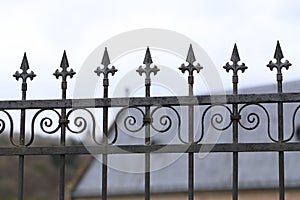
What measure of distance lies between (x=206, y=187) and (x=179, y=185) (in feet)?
4.03

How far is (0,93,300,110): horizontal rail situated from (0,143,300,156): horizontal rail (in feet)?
0.95

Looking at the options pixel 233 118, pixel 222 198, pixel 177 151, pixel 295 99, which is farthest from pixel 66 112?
pixel 222 198

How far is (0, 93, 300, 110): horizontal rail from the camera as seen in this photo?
16.4 feet

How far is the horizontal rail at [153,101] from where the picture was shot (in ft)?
16.4

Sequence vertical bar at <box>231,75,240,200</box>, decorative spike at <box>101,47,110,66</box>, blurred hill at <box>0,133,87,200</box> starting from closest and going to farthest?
vertical bar at <box>231,75,240,200</box>
decorative spike at <box>101,47,110,66</box>
blurred hill at <box>0,133,87,200</box>

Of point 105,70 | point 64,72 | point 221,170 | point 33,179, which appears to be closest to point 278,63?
point 105,70

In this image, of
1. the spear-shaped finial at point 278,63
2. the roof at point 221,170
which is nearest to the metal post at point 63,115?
the spear-shaped finial at point 278,63

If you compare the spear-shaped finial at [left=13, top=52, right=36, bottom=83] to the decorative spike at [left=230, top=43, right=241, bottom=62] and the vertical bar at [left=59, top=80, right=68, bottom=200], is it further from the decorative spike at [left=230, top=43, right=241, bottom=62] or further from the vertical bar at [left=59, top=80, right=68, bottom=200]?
the decorative spike at [left=230, top=43, right=241, bottom=62]

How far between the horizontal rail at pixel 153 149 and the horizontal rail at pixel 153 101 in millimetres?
290

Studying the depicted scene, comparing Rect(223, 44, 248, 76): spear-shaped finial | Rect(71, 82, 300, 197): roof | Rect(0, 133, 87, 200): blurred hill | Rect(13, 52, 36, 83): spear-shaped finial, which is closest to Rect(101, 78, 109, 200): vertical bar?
Rect(13, 52, 36, 83): spear-shaped finial

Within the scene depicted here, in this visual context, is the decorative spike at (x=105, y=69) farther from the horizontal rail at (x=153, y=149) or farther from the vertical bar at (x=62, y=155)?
the horizontal rail at (x=153, y=149)

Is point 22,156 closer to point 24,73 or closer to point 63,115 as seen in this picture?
point 63,115

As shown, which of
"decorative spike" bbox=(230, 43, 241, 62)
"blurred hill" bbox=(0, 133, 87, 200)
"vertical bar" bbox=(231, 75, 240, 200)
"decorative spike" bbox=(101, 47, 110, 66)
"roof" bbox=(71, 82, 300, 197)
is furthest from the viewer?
"blurred hill" bbox=(0, 133, 87, 200)

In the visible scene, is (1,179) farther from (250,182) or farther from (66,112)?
(66,112)
